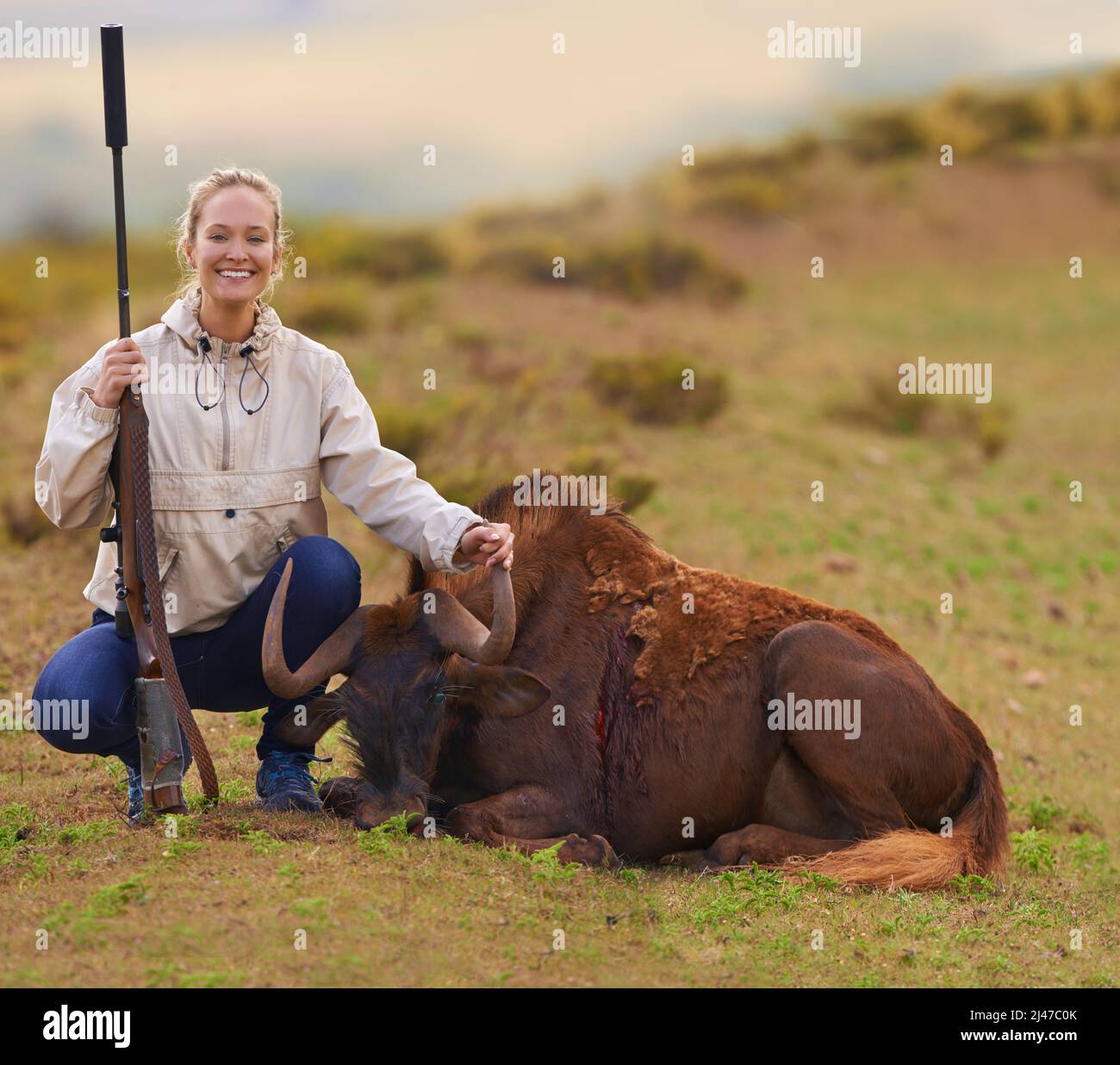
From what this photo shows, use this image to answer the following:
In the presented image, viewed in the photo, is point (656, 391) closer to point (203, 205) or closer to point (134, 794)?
point (203, 205)

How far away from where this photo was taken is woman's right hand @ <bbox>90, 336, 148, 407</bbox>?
18.8 feet

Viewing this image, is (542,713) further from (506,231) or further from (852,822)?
(506,231)

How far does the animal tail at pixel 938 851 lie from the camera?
628cm

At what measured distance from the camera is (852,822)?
6.66 m

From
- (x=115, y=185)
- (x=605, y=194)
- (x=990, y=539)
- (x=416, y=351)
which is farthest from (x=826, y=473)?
(x=605, y=194)

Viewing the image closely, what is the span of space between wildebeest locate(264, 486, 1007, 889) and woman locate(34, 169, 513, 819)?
0.93ft

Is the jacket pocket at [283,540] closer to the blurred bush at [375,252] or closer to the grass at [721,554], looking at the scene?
the grass at [721,554]

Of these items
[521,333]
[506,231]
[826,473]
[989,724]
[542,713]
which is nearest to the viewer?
[542,713]

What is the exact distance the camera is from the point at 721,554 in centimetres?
1262

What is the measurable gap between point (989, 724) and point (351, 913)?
19.4 feet

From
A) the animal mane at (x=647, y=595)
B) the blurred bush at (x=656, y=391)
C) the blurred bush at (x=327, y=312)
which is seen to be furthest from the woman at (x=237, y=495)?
the blurred bush at (x=327, y=312)

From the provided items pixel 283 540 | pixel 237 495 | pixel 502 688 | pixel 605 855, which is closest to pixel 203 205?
pixel 237 495

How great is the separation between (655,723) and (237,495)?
7.18 ft

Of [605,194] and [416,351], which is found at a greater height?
[605,194]
